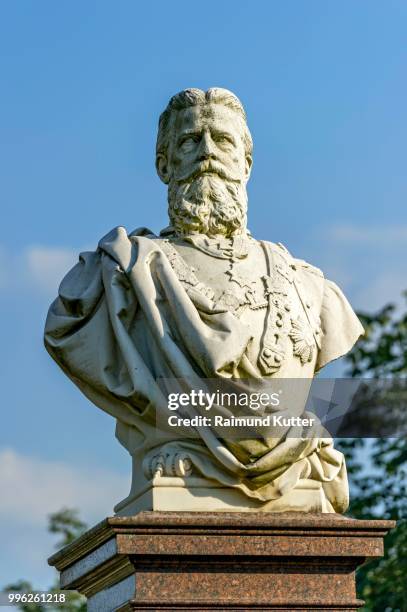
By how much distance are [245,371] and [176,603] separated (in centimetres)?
140

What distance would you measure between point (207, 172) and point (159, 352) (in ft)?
4.13

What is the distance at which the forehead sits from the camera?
34.6ft

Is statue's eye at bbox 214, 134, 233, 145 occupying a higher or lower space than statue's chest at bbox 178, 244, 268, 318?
higher

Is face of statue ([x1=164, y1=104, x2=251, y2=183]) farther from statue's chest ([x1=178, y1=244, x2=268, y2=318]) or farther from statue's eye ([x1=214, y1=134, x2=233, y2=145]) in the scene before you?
statue's chest ([x1=178, y1=244, x2=268, y2=318])

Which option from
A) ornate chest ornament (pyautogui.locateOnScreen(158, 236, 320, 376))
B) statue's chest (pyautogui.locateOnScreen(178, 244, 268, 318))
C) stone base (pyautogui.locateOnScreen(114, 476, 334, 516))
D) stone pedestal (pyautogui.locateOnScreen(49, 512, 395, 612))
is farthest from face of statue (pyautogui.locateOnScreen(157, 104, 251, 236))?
stone pedestal (pyautogui.locateOnScreen(49, 512, 395, 612))

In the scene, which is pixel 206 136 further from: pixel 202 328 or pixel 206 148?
pixel 202 328

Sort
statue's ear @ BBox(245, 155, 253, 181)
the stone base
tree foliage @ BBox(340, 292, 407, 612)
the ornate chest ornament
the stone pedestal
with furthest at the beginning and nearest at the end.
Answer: tree foliage @ BBox(340, 292, 407, 612) → statue's ear @ BBox(245, 155, 253, 181) → the ornate chest ornament → the stone base → the stone pedestal

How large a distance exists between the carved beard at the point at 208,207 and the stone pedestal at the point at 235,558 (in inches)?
72.6

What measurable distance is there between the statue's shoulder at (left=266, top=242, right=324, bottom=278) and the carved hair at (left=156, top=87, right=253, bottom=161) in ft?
2.06

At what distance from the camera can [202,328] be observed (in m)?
9.76

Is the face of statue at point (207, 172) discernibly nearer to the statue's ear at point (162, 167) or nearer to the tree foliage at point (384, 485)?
the statue's ear at point (162, 167)

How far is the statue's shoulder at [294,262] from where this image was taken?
10.6 m

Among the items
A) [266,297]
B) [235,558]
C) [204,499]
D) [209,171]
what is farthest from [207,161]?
[235,558]

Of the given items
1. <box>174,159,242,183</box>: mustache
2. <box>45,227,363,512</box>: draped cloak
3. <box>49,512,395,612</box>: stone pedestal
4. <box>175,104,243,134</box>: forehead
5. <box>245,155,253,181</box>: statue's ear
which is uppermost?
<box>175,104,243,134</box>: forehead
